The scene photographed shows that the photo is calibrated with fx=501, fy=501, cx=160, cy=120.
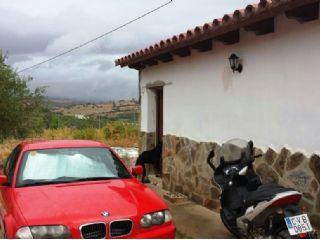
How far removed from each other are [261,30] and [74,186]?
359 centimetres

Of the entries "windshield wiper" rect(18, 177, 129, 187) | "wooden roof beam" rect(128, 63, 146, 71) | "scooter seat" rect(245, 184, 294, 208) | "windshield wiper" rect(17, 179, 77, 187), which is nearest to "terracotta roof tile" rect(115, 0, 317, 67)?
"wooden roof beam" rect(128, 63, 146, 71)

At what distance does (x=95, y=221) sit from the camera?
510 cm

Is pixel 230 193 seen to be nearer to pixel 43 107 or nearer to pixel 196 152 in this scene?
pixel 196 152

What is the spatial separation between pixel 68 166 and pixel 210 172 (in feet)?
11.4

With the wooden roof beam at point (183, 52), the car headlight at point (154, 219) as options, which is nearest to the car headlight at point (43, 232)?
the car headlight at point (154, 219)

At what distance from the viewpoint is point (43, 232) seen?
499 centimetres

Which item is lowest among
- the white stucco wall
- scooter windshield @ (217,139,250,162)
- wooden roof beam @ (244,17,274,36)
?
scooter windshield @ (217,139,250,162)

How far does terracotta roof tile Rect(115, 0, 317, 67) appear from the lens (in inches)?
251

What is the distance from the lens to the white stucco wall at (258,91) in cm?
Result: 658

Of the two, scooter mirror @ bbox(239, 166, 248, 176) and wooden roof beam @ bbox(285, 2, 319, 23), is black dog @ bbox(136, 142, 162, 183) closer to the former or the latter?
scooter mirror @ bbox(239, 166, 248, 176)

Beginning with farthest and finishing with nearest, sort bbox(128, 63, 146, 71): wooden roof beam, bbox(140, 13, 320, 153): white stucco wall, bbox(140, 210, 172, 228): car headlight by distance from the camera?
bbox(128, 63, 146, 71): wooden roof beam < bbox(140, 13, 320, 153): white stucco wall < bbox(140, 210, 172, 228): car headlight

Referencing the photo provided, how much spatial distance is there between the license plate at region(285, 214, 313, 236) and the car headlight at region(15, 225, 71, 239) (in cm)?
229

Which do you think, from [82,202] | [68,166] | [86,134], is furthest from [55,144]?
[86,134]

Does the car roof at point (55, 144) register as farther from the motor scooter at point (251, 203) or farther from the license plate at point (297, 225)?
the license plate at point (297, 225)
